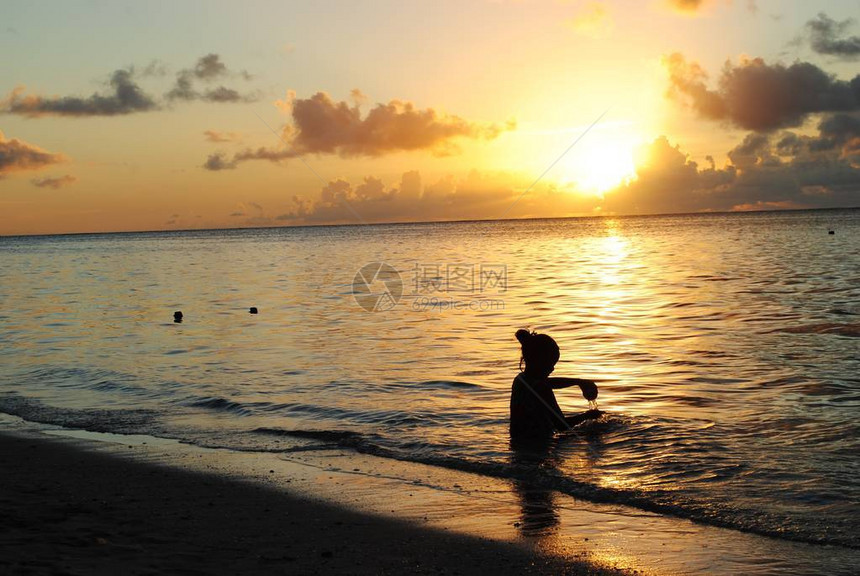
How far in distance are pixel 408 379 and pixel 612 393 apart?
452cm

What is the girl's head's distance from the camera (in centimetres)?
1088

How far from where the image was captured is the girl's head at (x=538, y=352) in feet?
35.7

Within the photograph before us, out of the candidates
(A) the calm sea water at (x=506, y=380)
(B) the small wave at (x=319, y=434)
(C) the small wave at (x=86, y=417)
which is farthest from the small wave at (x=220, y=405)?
(B) the small wave at (x=319, y=434)

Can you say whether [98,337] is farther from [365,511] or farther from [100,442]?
[365,511]

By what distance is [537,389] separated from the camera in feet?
35.9

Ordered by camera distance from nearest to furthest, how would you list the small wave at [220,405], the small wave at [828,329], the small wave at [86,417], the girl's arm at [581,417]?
the girl's arm at [581,417]
the small wave at [86,417]
the small wave at [220,405]
the small wave at [828,329]

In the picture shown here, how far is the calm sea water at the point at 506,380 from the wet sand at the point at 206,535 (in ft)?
7.94

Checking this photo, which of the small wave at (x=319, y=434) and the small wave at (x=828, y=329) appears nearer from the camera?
the small wave at (x=319, y=434)

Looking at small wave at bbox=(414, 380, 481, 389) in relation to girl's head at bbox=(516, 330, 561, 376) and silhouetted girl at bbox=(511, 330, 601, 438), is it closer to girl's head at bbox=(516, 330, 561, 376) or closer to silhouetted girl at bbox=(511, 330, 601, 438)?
silhouetted girl at bbox=(511, 330, 601, 438)

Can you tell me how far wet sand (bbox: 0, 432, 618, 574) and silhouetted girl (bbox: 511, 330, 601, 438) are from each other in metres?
3.90

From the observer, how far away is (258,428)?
12.6 m

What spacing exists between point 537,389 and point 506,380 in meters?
5.05

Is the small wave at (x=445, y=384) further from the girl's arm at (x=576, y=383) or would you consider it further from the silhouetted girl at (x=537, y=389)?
the girl's arm at (x=576, y=383)

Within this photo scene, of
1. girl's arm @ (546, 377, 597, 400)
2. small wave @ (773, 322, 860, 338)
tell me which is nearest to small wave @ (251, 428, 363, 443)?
girl's arm @ (546, 377, 597, 400)
